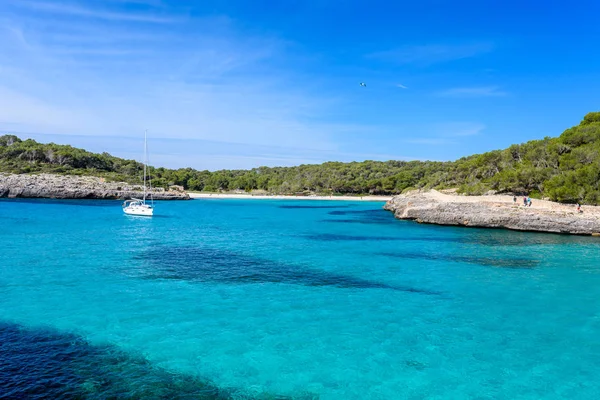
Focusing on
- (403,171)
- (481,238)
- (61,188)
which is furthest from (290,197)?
(481,238)

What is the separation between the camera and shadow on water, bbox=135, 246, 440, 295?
19984 millimetres

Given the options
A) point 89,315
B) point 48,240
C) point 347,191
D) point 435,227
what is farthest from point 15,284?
point 347,191

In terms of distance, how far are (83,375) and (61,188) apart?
3909 inches

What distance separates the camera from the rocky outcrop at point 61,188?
9269 cm

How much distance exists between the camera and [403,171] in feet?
436

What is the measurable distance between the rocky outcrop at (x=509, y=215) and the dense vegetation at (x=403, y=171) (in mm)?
6213

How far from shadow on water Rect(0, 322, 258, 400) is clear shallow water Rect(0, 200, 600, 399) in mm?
50

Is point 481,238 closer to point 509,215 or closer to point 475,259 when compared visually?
point 509,215

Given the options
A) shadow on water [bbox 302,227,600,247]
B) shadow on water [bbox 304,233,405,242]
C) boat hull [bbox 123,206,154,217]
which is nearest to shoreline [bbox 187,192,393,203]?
boat hull [bbox 123,206,154,217]

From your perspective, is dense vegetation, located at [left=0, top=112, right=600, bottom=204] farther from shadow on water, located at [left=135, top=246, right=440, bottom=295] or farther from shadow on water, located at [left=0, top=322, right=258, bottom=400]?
shadow on water, located at [left=0, top=322, right=258, bottom=400]

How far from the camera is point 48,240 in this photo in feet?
105

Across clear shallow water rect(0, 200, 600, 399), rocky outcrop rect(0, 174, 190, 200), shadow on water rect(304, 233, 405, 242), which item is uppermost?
rocky outcrop rect(0, 174, 190, 200)

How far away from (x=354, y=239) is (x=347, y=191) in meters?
101

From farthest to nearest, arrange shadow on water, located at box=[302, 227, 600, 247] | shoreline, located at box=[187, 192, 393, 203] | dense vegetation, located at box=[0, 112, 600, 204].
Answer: shoreline, located at box=[187, 192, 393, 203] → dense vegetation, located at box=[0, 112, 600, 204] → shadow on water, located at box=[302, 227, 600, 247]
